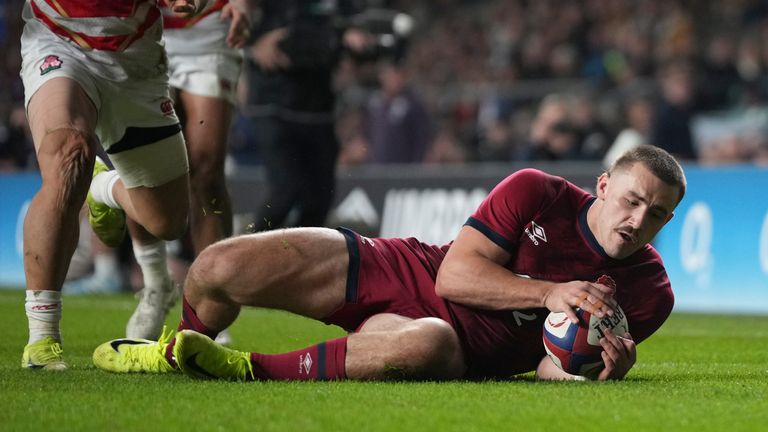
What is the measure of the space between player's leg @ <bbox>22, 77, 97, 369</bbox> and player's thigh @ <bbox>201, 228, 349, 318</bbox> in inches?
23.8

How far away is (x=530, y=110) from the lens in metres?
16.6

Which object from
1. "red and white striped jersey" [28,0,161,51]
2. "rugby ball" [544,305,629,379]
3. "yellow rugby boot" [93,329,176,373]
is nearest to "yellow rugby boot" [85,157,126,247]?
"red and white striped jersey" [28,0,161,51]

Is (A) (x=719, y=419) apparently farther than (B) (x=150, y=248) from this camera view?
No

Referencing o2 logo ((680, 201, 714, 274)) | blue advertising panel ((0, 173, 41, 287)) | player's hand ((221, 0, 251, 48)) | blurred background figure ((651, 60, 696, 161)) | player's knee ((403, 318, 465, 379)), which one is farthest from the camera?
blue advertising panel ((0, 173, 41, 287))

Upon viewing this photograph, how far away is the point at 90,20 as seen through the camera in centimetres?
582

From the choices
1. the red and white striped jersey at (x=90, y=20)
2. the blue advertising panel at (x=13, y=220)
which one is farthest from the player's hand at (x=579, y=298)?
the blue advertising panel at (x=13, y=220)

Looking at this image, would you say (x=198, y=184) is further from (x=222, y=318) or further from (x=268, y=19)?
(x=268, y=19)

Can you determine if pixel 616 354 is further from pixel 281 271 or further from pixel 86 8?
pixel 86 8

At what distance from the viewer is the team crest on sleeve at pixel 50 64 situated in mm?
5664

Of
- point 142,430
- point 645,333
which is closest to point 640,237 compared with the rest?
point 645,333

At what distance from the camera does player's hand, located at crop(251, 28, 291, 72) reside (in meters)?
9.98

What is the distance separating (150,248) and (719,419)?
360 cm

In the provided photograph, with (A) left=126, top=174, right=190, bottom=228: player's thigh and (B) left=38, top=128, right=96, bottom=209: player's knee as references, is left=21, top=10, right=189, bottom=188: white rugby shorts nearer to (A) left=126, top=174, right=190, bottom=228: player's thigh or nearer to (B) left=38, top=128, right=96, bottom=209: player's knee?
(A) left=126, top=174, right=190, bottom=228: player's thigh

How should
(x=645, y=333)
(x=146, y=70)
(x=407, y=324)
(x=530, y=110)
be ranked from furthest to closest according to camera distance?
(x=530, y=110) < (x=146, y=70) < (x=645, y=333) < (x=407, y=324)
